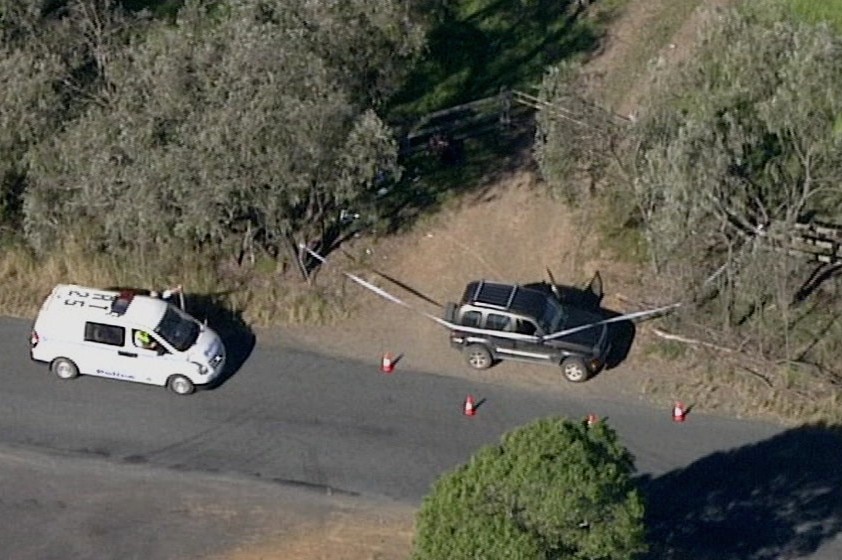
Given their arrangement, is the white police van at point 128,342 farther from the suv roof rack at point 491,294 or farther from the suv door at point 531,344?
the suv door at point 531,344

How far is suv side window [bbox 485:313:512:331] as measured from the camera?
2908cm

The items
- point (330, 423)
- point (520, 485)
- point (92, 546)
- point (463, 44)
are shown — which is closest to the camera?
point (520, 485)

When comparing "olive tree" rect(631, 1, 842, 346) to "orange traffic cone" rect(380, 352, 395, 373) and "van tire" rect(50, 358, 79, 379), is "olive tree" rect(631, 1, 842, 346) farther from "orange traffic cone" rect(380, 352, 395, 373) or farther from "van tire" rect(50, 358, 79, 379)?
"van tire" rect(50, 358, 79, 379)

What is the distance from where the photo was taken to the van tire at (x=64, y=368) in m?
29.2

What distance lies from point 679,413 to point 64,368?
12.8 meters

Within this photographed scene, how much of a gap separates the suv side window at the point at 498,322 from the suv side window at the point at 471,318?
0.63 ft

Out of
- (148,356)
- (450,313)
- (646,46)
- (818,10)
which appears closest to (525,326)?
(450,313)

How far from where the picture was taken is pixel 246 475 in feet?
88.9

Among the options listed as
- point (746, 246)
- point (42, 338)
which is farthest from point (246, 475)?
point (746, 246)

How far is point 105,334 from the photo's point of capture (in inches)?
1136

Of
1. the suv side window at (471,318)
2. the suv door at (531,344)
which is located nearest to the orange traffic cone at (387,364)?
the suv side window at (471,318)

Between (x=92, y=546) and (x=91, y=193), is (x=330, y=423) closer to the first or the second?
(x=92, y=546)

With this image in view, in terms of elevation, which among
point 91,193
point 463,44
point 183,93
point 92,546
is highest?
point 463,44

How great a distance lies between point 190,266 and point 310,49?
587cm
